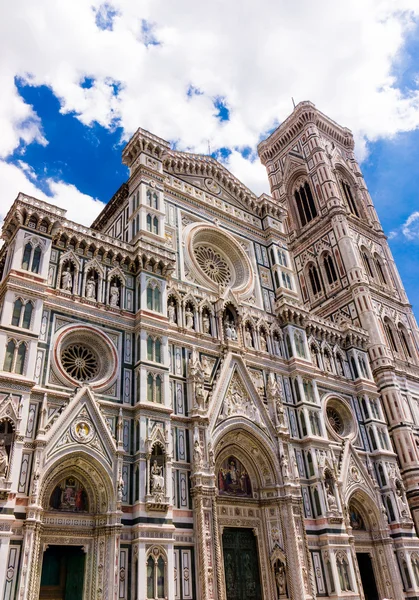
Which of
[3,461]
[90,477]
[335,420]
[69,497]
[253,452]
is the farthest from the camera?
[335,420]

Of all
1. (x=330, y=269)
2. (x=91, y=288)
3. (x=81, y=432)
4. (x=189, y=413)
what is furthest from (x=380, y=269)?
(x=81, y=432)

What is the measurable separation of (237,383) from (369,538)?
10.0 meters

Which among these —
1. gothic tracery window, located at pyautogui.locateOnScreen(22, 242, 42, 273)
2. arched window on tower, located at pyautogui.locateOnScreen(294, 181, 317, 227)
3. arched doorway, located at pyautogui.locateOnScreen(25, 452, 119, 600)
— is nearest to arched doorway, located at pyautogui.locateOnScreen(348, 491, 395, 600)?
arched doorway, located at pyautogui.locateOnScreen(25, 452, 119, 600)

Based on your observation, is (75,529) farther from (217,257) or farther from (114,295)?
(217,257)

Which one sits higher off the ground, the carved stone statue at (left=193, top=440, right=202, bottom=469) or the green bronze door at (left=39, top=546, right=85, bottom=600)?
the carved stone statue at (left=193, top=440, right=202, bottom=469)

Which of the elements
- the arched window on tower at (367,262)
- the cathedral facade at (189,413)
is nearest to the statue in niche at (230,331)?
the cathedral facade at (189,413)

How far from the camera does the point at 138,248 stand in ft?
72.8

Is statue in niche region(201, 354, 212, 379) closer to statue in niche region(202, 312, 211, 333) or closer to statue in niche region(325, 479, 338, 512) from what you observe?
statue in niche region(202, 312, 211, 333)

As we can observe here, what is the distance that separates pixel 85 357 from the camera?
19.2 metres

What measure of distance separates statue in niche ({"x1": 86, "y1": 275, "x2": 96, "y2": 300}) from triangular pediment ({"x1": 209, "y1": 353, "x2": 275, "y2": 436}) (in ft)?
21.2

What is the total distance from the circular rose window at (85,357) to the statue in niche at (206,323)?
520 centimetres

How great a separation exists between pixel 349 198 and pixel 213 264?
2020 cm

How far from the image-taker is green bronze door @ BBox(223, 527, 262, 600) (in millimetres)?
18922

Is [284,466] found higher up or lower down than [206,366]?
lower down
